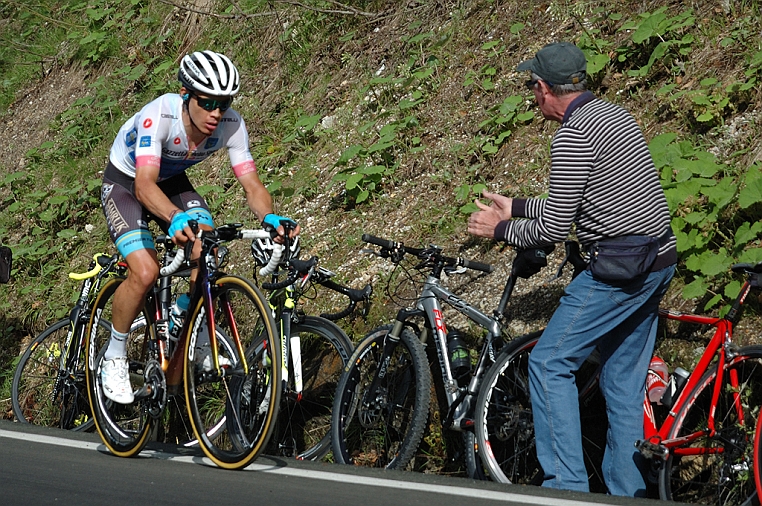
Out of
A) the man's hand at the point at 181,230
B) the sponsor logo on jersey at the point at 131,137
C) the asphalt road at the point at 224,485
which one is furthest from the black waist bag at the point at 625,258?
the sponsor logo on jersey at the point at 131,137

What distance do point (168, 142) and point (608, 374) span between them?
323 centimetres

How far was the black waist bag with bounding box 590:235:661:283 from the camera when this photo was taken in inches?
197

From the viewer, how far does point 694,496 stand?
5.33 m

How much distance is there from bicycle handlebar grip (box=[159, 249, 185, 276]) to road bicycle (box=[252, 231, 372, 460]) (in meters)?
0.79

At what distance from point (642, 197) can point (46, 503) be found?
3501mm

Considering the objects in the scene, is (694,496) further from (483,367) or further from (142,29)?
(142,29)

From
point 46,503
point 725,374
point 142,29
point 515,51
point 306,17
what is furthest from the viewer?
point 142,29

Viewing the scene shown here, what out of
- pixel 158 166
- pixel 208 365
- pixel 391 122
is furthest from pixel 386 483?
pixel 391 122

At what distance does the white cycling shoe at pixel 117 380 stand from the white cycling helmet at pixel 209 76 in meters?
1.89

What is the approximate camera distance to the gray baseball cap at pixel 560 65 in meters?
5.08

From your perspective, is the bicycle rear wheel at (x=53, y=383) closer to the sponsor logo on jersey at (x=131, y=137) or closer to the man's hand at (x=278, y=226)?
the sponsor logo on jersey at (x=131, y=137)

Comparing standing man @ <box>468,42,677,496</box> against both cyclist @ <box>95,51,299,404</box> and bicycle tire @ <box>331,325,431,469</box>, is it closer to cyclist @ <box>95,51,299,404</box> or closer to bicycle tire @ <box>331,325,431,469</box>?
bicycle tire @ <box>331,325,431,469</box>

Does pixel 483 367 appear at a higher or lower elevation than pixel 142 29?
lower

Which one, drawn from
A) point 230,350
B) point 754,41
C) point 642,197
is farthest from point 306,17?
point 642,197
